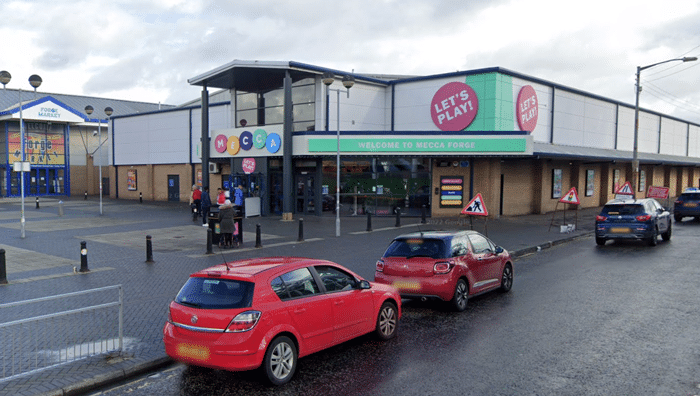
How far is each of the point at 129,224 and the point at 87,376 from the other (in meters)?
19.7

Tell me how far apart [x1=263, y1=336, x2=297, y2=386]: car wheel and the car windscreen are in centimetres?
408

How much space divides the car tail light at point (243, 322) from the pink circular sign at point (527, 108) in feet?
88.0

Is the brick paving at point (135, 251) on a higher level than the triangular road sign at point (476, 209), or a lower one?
lower

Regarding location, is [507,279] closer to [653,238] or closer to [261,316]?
[261,316]

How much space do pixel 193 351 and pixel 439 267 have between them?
497 cm

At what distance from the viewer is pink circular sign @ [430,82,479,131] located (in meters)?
29.6

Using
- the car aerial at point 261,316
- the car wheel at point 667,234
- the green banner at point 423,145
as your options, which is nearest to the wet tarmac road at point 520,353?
the car aerial at point 261,316

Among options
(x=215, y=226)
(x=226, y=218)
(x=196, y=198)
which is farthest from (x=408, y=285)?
(x=196, y=198)

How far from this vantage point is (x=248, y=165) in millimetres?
31516

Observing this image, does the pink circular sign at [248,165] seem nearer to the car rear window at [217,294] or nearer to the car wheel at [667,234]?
the car wheel at [667,234]

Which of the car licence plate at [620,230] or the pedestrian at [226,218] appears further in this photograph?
the car licence plate at [620,230]

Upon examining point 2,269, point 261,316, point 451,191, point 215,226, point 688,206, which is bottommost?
point 2,269

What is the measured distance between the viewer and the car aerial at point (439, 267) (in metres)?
9.70

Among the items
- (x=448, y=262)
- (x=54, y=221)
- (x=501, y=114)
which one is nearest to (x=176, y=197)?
(x=54, y=221)
